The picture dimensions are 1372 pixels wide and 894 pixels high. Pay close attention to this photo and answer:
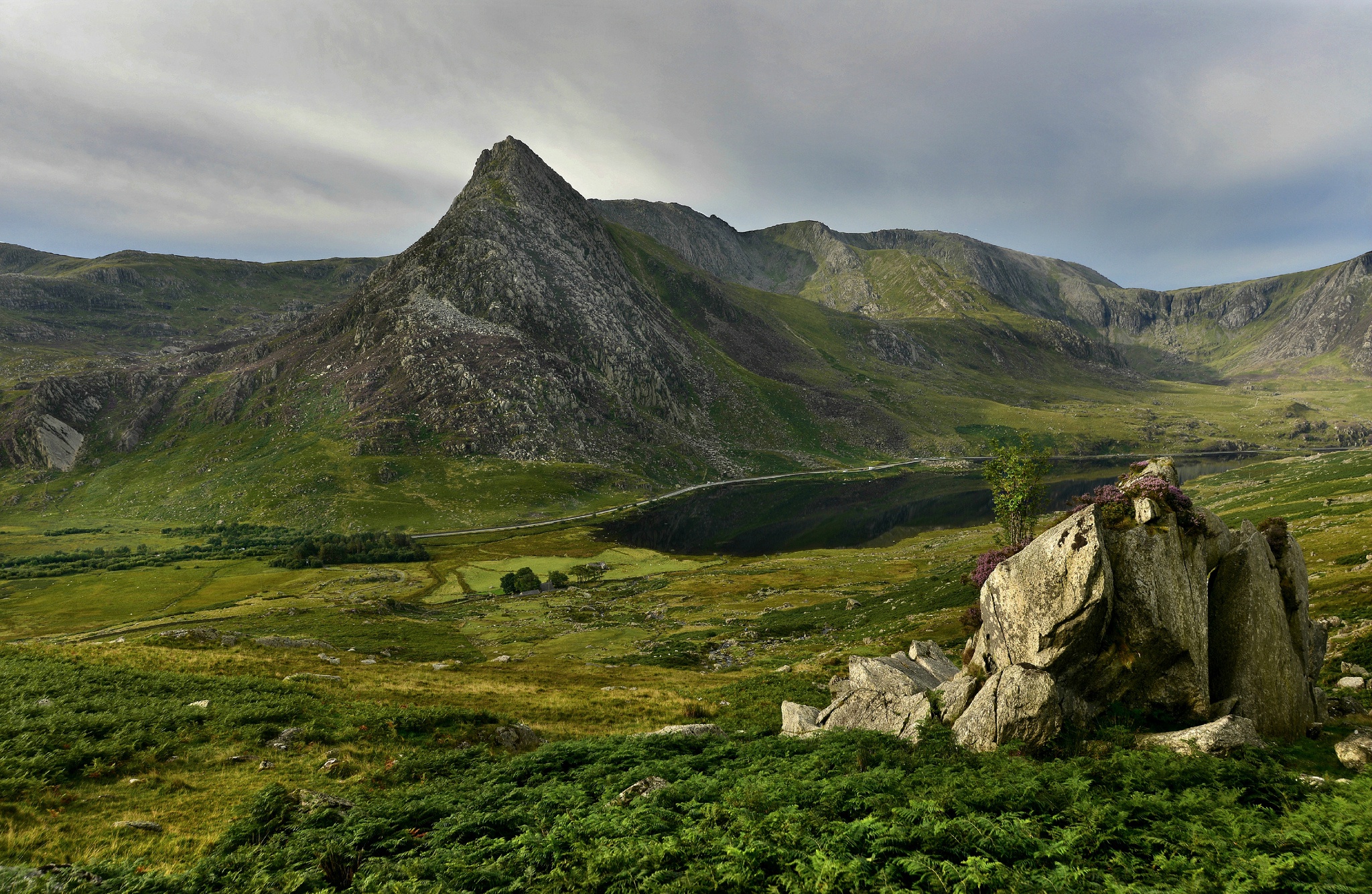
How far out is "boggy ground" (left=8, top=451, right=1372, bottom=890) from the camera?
1236 cm

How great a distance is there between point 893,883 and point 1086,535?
15250 millimetres

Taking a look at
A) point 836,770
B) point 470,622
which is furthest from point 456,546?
point 836,770

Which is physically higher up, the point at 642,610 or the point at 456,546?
the point at 642,610

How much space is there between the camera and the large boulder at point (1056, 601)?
18859 millimetres

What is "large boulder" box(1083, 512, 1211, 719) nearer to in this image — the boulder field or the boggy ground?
the boulder field

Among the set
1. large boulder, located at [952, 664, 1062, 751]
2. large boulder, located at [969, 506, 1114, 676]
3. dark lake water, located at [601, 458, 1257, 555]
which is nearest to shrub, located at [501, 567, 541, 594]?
dark lake water, located at [601, 458, 1257, 555]

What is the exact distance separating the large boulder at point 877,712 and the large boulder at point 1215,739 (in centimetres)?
709

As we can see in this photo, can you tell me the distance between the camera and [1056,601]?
19.4 m

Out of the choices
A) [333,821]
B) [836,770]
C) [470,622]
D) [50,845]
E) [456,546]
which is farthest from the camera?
[456,546]

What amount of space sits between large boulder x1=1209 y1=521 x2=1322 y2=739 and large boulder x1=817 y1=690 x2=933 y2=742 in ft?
34.0

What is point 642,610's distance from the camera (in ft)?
267

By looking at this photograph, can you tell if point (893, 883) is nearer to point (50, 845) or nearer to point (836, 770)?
point (836, 770)

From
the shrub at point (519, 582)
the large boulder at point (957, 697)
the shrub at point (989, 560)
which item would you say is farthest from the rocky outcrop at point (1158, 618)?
the shrub at point (519, 582)

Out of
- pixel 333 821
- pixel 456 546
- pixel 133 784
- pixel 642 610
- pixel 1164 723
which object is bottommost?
pixel 456 546
